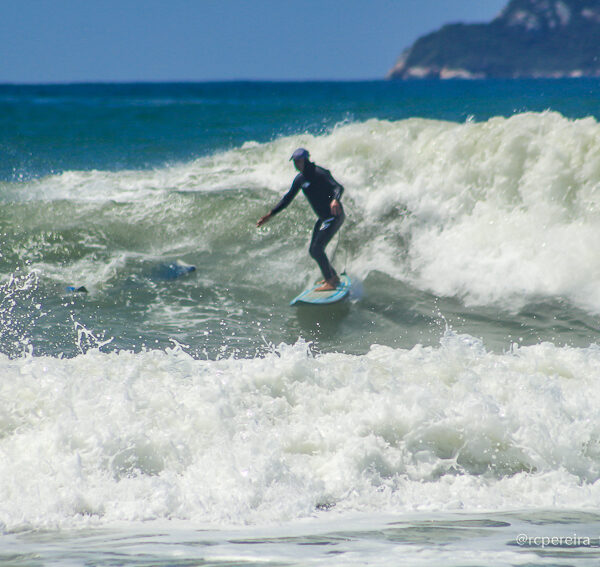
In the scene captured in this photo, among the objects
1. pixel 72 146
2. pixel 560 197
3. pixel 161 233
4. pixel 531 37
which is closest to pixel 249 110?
pixel 72 146

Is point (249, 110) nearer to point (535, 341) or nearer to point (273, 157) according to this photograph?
point (273, 157)

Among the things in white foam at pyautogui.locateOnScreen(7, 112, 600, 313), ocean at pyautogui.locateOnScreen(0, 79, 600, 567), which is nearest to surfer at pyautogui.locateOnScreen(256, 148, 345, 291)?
ocean at pyautogui.locateOnScreen(0, 79, 600, 567)

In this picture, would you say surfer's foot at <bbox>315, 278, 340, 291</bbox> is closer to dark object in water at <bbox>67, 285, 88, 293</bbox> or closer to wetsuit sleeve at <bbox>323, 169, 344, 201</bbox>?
wetsuit sleeve at <bbox>323, 169, 344, 201</bbox>

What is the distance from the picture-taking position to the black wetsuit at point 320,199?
8523mm

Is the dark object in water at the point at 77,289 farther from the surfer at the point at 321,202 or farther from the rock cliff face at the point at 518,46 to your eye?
the rock cliff face at the point at 518,46

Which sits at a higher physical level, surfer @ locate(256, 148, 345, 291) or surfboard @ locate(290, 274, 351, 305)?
surfer @ locate(256, 148, 345, 291)

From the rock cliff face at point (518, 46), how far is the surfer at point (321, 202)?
13832cm

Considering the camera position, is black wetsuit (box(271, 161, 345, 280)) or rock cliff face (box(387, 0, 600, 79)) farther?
rock cliff face (box(387, 0, 600, 79))

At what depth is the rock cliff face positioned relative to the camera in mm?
137625

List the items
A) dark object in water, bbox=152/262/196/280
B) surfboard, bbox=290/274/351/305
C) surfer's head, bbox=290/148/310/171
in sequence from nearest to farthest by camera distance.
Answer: surfer's head, bbox=290/148/310/171, surfboard, bbox=290/274/351/305, dark object in water, bbox=152/262/196/280

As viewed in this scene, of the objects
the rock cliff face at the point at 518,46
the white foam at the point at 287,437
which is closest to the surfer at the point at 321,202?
the white foam at the point at 287,437

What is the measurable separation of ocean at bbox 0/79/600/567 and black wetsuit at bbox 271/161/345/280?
0.72 metres

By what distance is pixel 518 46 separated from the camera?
152875mm

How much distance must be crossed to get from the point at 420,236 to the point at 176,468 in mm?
6425
